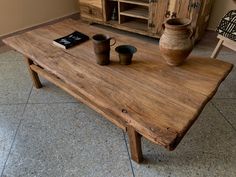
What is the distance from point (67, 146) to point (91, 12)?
1.82 metres

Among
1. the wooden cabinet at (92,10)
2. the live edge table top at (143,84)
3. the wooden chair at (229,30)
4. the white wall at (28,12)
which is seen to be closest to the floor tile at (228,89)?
the wooden chair at (229,30)

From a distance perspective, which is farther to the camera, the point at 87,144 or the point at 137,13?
the point at 137,13

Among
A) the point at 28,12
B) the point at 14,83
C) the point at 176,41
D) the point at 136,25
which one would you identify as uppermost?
the point at 176,41

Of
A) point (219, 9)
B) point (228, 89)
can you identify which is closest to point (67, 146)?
point (228, 89)

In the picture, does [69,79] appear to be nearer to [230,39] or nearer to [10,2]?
[230,39]

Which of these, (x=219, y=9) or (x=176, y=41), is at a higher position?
(x=176, y=41)

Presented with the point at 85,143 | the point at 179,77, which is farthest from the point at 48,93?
the point at 179,77

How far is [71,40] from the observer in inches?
54.9

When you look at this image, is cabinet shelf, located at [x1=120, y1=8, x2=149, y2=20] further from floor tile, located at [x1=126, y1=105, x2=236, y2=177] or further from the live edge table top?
floor tile, located at [x1=126, y1=105, x2=236, y2=177]

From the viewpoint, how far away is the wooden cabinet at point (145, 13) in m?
1.90

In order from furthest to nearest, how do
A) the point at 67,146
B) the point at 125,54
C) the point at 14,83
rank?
the point at 14,83 < the point at 67,146 < the point at 125,54

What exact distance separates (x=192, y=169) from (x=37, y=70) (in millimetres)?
1147

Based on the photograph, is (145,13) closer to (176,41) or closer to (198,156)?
(176,41)

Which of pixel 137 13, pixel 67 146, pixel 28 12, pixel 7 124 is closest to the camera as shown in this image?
pixel 67 146
